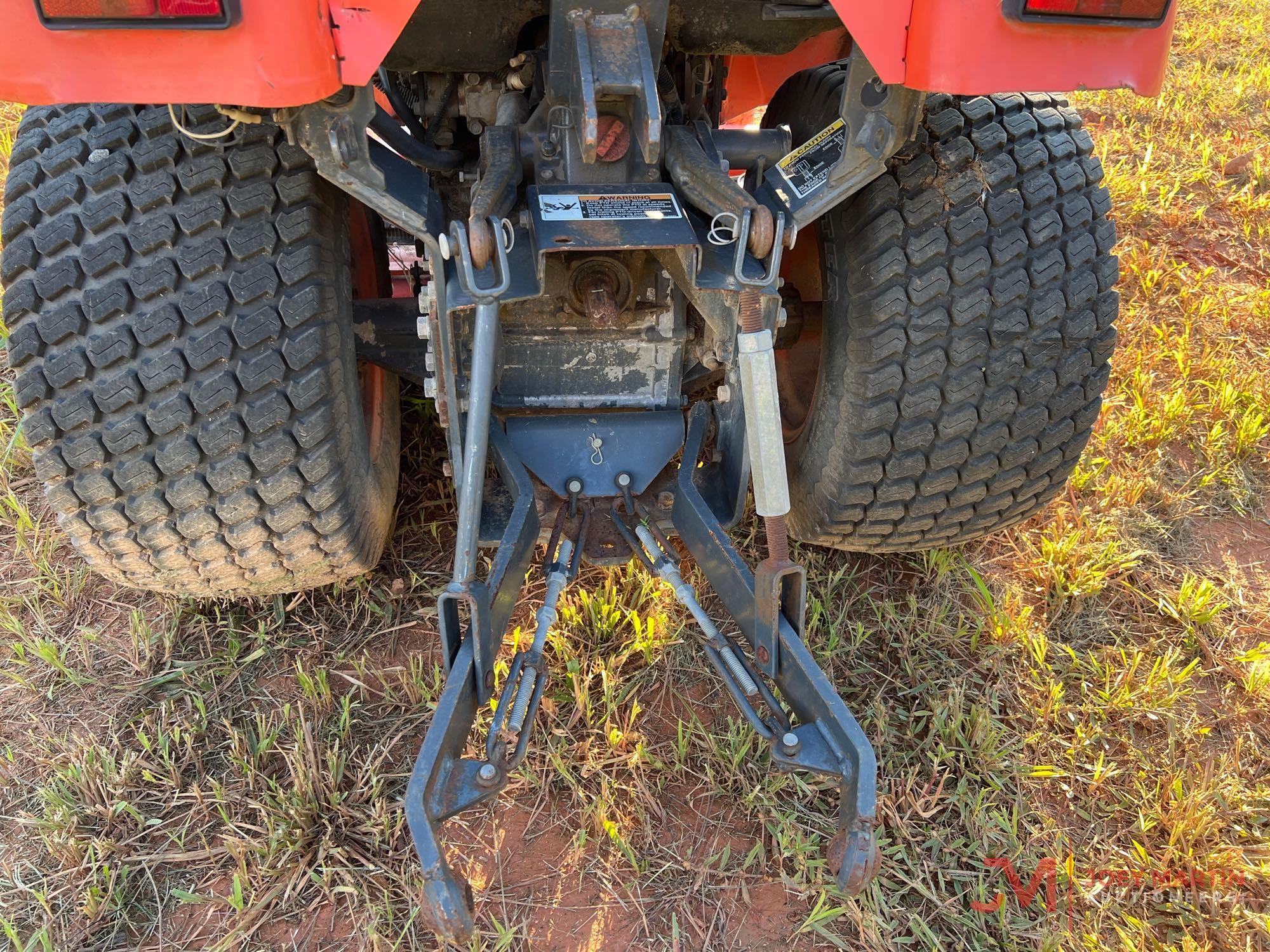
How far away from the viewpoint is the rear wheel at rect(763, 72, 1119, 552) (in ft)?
6.75

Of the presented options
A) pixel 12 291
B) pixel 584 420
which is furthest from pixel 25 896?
pixel 584 420

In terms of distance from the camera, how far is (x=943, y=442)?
217cm

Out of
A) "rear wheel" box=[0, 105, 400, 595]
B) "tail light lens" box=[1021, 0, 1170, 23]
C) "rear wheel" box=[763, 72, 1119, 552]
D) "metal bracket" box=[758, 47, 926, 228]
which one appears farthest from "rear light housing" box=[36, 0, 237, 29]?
"rear wheel" box=[763, 72, 1119, 552]

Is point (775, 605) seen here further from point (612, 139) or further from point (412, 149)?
point (412, 149)

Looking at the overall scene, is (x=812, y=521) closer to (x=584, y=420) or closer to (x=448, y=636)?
(x=584, y=420)

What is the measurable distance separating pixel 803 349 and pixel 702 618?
1.12 meters

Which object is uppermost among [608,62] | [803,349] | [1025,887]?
[608,62]

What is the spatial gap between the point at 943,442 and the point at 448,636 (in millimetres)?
1182

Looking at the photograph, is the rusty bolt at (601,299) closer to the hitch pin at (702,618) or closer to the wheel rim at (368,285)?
the hitch pin at (702,618)

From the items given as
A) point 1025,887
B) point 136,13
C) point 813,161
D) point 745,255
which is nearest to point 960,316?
point 813,161

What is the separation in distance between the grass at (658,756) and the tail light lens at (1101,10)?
1.46 metres

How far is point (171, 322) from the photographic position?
1830 millimetres

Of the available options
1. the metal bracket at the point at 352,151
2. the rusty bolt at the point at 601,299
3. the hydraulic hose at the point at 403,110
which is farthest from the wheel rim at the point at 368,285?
the metal bracket at the point at 352,151

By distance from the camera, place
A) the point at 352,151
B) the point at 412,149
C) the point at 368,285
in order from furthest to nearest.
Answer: the point at 368,285 < the point at 412,149 < the point at 352,151
